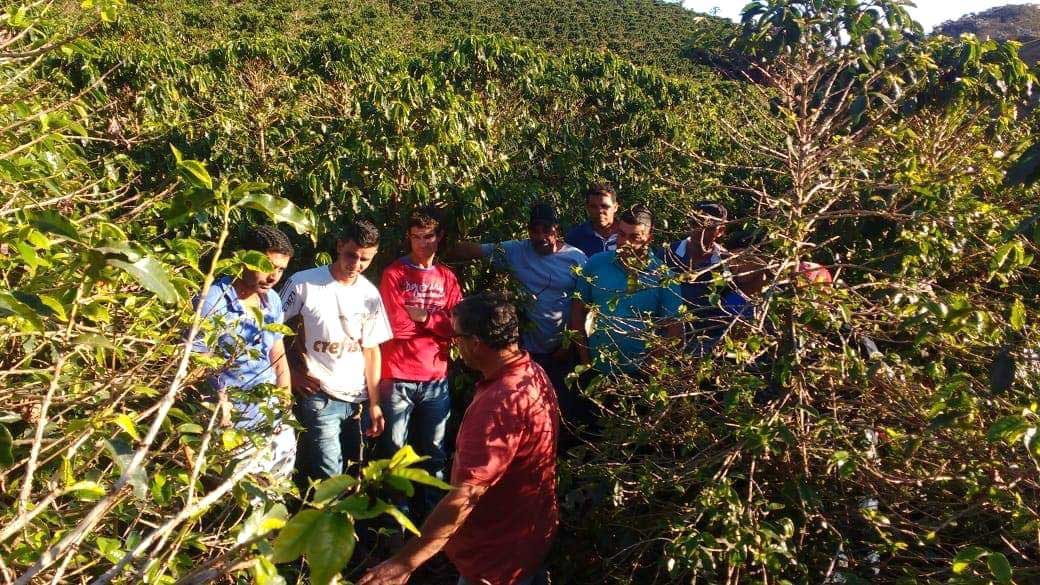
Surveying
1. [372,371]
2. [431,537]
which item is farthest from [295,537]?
[372,371]

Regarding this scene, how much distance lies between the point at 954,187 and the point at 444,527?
2205 millimetres

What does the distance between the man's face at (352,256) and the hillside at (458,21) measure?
14.5 m

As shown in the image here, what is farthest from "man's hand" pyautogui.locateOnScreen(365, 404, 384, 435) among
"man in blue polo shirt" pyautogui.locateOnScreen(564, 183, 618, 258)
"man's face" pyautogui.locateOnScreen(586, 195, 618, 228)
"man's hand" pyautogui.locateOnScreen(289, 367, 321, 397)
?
"man's face" pyautogui.locateOnScreen(586, 195, 618, 228)

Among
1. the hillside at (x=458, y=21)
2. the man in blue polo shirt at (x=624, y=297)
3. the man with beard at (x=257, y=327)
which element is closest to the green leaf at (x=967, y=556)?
the man in blue polo shirt at (x=624, y=297)

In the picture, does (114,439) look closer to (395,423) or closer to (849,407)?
(849,407)

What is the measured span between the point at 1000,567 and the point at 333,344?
2678mm

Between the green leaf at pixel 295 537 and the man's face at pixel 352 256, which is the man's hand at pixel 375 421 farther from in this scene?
the green leaf at pixel 295 537

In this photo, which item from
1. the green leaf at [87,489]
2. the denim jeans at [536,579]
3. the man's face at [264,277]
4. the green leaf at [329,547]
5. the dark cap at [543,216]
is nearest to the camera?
the green leaf at [329,547]

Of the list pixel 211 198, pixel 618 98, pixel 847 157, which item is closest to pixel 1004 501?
pixel 847 157

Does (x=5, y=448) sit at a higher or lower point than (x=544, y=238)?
higher

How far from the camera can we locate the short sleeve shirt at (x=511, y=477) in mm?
2357

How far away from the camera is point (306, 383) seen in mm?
3551

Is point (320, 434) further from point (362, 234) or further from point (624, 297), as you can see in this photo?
point (624, 297)

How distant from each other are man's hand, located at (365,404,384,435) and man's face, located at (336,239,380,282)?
64 centimetres
